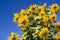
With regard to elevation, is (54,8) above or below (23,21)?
above

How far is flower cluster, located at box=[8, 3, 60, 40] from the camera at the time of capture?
14.7 feet

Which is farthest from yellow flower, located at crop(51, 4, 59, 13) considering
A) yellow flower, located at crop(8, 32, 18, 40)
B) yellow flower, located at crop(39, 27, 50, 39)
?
yellow flower, located at crop(8, 32, 18, 40)

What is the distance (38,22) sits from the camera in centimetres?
484

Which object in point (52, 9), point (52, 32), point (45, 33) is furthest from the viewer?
point (52, 9)

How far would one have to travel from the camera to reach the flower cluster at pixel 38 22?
4.49m

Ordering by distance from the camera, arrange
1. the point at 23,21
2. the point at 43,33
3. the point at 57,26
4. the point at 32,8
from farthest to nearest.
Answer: the point at 32,8 < the point at 57,26 < the point at 23,21 < the point at 43,33

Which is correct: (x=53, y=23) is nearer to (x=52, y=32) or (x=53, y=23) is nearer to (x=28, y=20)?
(x=52, y=32)

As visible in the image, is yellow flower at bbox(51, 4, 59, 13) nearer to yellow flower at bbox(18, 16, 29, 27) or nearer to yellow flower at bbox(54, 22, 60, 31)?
yellow flower at bbox(54, 22, 60, 31)

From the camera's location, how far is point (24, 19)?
4.50 m

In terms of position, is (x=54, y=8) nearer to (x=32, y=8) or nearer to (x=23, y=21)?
(x=32, y=8)

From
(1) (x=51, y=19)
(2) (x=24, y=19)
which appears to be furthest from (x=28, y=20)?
(1) (x=51, y=19)

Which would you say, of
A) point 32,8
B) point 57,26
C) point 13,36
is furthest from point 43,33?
point 32,8

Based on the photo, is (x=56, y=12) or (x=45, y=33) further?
(x=56, y=12)

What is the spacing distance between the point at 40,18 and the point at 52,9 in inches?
15.2
